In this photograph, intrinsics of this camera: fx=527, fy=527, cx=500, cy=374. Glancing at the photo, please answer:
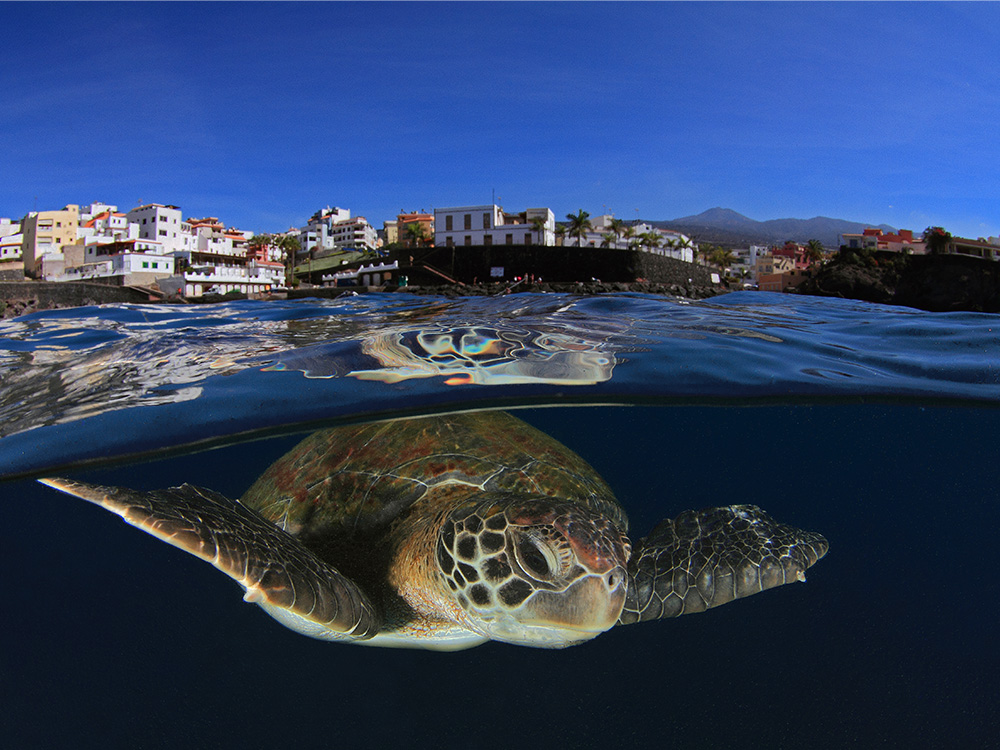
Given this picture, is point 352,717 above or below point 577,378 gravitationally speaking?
below

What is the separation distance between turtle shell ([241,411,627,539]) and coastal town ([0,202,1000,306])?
136 ft

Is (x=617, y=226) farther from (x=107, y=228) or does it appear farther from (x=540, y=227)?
(x=107, y=228)

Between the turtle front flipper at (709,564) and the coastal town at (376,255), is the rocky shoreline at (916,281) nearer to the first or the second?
the coastal town at (376,255)

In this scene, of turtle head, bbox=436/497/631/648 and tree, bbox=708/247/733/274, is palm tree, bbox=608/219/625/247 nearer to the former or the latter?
tree, bbox=708/247/733/274

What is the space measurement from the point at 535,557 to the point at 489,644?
2.98 metres

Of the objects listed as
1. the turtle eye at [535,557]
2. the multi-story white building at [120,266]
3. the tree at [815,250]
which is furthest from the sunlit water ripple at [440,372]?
the tree at [815,250]

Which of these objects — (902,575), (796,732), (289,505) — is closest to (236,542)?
(289,505)

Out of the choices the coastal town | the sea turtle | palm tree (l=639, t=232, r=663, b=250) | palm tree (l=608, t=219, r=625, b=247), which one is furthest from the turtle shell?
palm tree (l=608, t=219, r=625, b=247)

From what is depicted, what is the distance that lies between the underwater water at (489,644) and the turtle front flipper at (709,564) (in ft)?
6.35

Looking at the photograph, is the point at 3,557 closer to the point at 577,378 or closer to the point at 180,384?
the point at 180,384

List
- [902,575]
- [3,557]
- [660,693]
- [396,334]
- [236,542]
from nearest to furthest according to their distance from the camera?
[236,542] < [660,693] < [396,334] < [902,575] < [3,557]

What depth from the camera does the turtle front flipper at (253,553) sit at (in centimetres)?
251

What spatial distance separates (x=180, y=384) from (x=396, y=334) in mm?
2226

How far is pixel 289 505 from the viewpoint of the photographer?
401 cm
